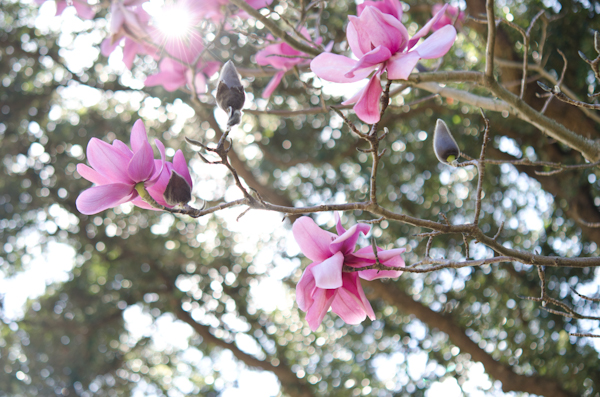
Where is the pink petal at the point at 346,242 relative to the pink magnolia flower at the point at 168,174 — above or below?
below

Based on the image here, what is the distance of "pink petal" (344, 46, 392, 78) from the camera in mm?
722

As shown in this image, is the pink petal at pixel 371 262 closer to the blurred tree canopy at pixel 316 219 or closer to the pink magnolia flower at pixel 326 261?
the pink magnolia flower at pixel 326 261

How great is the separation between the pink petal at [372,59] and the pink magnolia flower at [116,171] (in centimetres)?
36

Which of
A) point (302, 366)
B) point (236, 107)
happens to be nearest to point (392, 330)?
point (302, 366)

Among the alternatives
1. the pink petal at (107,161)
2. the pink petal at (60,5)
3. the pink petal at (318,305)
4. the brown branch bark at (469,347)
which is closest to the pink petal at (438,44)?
the pink petal at (318,305)

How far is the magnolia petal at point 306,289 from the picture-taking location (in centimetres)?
78

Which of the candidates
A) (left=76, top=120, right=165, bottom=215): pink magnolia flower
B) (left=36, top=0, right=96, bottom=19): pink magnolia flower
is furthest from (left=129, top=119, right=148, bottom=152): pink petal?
(left=36, top=0, right=96, bottom=19): pink magnolia flower

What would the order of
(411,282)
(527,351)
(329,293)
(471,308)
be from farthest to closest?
(411,282) → (471,308) → (527,351) → (329,293)

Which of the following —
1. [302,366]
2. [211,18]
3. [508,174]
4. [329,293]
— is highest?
[211,18]

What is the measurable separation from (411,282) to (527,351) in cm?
104

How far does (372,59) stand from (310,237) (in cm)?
31

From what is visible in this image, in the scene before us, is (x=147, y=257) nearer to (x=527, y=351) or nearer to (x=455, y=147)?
(x=527, y=351)

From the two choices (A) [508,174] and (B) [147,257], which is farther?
(B) [147,257]

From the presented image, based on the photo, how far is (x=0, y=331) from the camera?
5.36 metres
